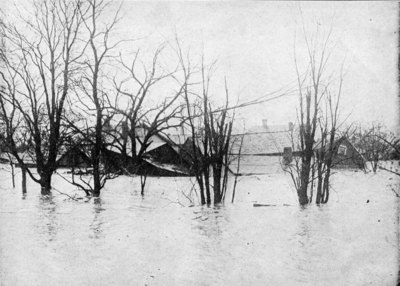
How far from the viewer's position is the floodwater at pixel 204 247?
197 inches

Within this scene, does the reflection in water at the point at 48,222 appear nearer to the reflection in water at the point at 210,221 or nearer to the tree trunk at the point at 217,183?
the reflection in water at the point at 210,221

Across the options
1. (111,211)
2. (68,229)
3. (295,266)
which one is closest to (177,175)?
(111,211)

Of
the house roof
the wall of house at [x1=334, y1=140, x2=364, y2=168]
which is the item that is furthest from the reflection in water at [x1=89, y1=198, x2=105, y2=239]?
the house roof

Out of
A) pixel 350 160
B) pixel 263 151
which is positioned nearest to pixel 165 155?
pixel 263 151

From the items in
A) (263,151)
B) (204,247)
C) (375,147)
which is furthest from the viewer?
(263,151)

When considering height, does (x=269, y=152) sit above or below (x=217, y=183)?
above

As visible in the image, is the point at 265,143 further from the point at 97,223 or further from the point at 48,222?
the point at 48,222

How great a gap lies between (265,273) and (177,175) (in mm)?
27865

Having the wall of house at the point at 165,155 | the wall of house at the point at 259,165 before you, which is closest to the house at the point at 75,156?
the wall of house at the point at 165,155

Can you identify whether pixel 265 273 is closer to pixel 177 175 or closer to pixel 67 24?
pixel 67 24

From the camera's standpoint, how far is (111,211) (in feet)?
31.9

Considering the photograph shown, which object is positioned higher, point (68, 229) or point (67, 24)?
point (67, 24)

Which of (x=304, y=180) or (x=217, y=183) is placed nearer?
(x=304, y=180)

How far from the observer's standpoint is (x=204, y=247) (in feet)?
20.4
